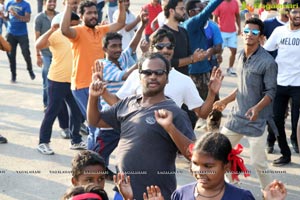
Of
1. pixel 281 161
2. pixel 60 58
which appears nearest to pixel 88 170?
pixel 281 161

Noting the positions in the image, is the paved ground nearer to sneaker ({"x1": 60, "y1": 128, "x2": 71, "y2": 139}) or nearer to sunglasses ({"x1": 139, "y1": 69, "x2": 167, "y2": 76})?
sneaker ({"x1": 60, "y1": 128, "x2": 71, "y2": 139})

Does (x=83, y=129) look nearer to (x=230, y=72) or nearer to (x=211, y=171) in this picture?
(x=230, y=72)

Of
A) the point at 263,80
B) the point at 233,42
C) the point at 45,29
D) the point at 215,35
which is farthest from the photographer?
the point at 233,42

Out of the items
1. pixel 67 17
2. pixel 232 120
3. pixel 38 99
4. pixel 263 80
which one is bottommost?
pixel 38 99

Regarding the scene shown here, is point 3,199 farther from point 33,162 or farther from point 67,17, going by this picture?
point 67,17

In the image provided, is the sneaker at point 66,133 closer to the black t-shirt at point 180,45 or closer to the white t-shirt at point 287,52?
the black t-shirt at point 180,45

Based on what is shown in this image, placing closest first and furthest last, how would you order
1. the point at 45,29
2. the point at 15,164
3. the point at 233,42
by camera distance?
the point at 15,164 < the point at 45,29 < the point at 233,42

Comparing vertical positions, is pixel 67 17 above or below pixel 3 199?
above

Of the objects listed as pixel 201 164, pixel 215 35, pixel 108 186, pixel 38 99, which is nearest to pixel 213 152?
pixel 201 164

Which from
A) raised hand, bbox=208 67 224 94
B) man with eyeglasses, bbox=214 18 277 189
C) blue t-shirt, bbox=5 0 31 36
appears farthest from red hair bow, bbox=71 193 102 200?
blue t-shirt, bbox=5 0 31 36

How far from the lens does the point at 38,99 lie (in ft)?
36.0

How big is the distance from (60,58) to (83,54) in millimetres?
883

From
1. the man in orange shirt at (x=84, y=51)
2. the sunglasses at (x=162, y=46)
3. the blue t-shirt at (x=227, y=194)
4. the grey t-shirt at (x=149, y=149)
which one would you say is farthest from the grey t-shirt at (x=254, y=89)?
the blue t-shirt at (x=227, y=194)

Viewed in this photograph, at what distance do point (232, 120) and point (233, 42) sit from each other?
234 inches
